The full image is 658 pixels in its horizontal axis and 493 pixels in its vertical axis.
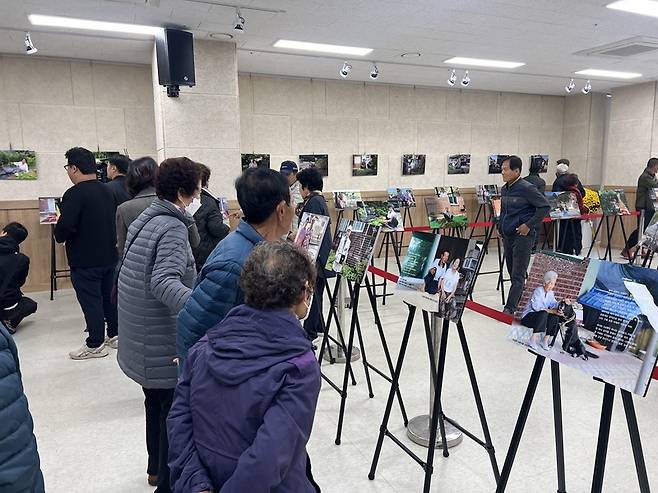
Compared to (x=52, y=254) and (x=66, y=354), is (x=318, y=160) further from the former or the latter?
(x=66, y=354)

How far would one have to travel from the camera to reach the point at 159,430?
Answer: 224 centimetres

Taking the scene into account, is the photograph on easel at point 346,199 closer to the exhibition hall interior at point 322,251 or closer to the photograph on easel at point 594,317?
the exhibition hall interior at point 322,251

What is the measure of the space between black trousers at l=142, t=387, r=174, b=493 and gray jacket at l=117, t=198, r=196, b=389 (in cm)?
11

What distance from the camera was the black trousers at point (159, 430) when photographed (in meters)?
2.04

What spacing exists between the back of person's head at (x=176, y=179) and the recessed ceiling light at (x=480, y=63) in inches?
212

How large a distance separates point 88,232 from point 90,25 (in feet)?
8.05

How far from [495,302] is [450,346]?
1.55 meters

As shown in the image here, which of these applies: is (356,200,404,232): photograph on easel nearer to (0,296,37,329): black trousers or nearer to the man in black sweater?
the man in black sweater

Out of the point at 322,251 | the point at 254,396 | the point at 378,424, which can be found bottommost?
the point at 378,424

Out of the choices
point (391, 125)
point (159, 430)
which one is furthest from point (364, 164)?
point (159, 430)

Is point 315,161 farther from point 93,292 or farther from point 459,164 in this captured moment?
point 93,292

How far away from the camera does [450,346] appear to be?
13.5 ft

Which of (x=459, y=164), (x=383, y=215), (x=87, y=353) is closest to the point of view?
(x=87, y=353)

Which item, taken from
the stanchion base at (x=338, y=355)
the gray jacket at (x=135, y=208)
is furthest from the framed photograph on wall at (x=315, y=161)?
the gray jacket at (x=135, y=208)
